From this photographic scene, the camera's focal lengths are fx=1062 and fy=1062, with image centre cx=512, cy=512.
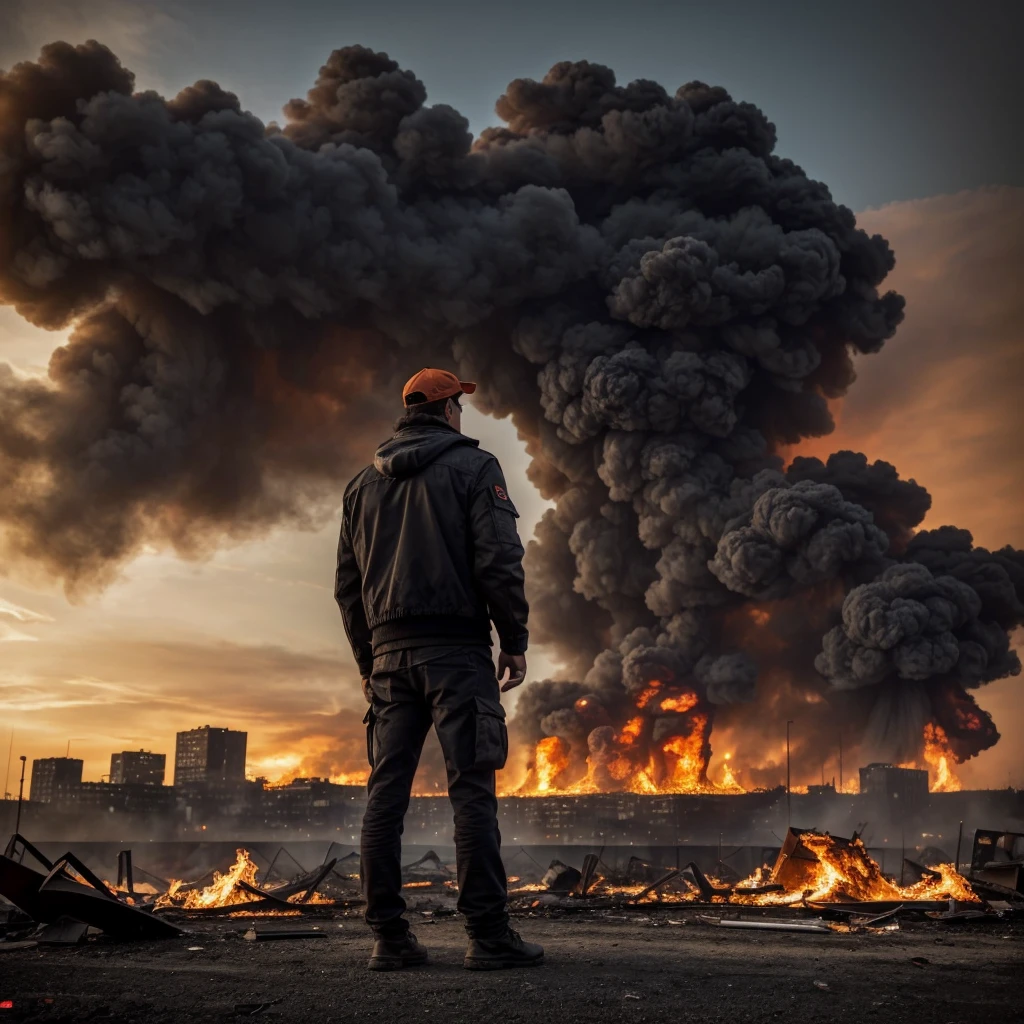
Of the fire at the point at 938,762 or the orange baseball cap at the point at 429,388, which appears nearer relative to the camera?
the orange baseball cap at the point at 429,388

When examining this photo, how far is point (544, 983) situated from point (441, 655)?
1.27 meters

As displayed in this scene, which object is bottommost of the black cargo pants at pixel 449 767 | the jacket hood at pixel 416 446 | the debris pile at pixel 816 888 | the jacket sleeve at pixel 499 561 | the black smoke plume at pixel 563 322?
the debris pile at pixel 816 888

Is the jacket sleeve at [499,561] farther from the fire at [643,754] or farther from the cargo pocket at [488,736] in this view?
the fire at [643,754]

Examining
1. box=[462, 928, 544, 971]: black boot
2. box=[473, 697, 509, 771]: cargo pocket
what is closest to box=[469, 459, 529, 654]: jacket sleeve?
box=[473, 697, 509, 771]: cargo pocket

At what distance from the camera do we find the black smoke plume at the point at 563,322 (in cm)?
3984

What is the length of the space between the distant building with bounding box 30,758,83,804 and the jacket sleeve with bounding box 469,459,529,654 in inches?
3475

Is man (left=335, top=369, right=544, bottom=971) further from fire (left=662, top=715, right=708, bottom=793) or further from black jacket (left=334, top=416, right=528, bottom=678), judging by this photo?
fire (left=662, top=715, right=708, bottom=793)

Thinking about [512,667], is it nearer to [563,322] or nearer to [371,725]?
[371,725]

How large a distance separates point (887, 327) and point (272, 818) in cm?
6206

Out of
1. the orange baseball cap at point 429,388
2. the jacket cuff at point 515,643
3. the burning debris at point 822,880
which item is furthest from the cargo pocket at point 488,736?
the burning debris at point 822,880

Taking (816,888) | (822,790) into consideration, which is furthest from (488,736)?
(822,790)

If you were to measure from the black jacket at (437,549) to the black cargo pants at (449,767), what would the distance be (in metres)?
0.14

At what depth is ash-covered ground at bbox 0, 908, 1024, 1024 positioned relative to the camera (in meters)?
3.10

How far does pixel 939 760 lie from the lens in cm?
5109
